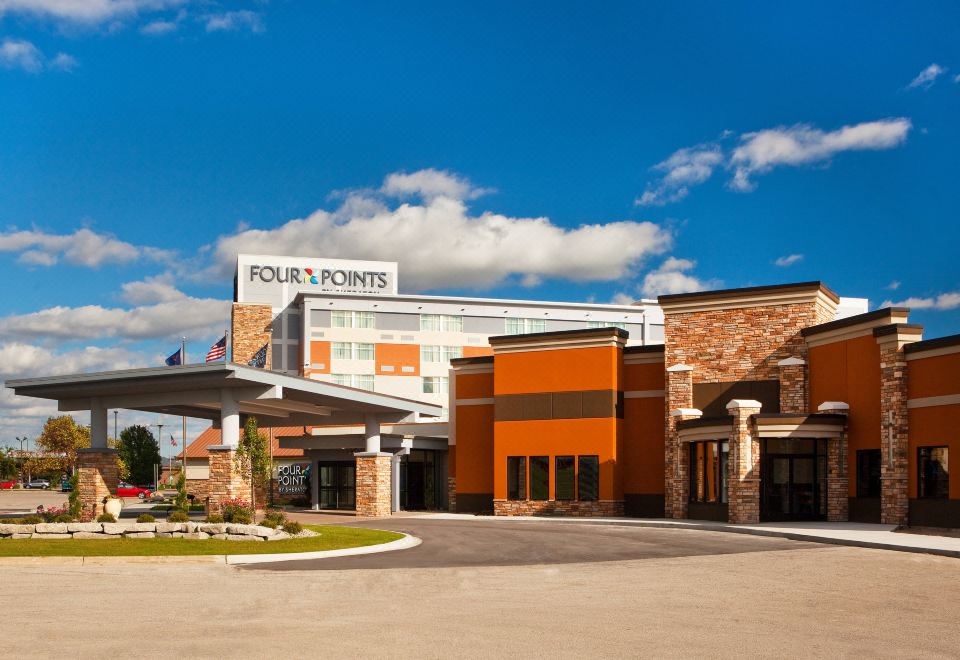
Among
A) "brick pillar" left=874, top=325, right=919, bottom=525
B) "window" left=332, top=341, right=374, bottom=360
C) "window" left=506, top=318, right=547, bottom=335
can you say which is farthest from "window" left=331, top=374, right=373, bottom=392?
"brick pillar" left=874, top=325, right=919, bottom=525

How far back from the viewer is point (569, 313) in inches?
3620

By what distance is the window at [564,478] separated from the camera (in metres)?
43.8

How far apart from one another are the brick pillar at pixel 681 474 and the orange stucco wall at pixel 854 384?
196 inches

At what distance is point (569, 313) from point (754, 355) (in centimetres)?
5155

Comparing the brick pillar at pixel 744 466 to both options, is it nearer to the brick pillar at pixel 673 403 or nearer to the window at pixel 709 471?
the window at pixel 709 471

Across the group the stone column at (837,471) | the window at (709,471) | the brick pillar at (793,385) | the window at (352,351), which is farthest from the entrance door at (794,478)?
the window at (352,351)

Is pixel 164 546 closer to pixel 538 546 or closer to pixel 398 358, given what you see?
pixel 538 546

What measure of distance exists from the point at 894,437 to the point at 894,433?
13 cm

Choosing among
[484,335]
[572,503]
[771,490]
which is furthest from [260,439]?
[484,335]

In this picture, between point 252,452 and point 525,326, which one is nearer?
point 252,452

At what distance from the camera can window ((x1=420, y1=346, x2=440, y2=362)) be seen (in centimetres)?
8506

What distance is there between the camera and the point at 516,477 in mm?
45344

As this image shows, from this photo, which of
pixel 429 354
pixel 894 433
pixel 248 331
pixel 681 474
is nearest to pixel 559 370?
pixel 681 474

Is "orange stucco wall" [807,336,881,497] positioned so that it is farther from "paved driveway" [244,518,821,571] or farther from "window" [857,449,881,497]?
"paved driveway" [244,518,821,571]
